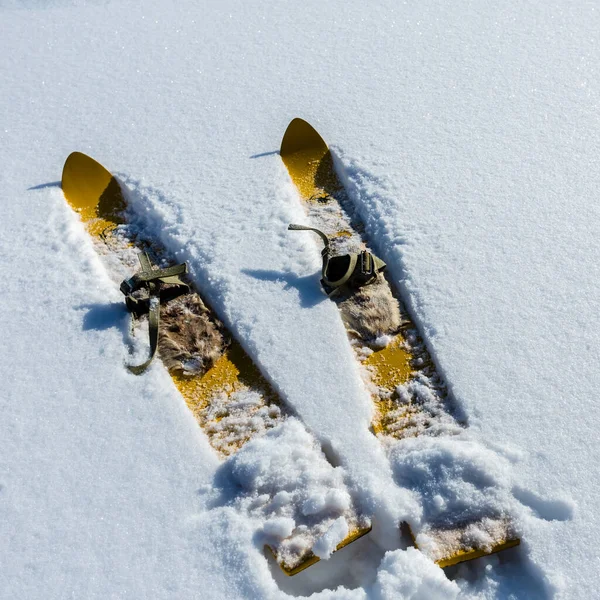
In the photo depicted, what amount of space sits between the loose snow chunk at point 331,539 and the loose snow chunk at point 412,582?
0.40ft

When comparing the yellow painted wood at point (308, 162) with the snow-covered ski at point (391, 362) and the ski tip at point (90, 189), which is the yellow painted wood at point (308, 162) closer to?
the snow-covered ski at point (391, 362)

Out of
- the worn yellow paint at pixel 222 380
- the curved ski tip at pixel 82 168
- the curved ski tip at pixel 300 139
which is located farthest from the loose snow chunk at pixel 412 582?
the curved ski tip at pixel 82 168

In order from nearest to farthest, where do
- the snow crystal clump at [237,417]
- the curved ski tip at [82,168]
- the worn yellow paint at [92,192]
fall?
the snow crystal clump at [237,417]
the worn yellow paint at [92,192]
the curved ski tip at [82,168]

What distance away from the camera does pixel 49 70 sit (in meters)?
3.37

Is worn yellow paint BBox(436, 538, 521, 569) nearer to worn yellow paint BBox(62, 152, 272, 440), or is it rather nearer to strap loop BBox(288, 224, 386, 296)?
worn yellow paint BBox(62, 152, 272, 440)

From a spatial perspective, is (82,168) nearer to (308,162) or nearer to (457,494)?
(308,162)

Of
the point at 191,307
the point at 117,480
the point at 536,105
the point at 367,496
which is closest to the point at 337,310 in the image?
the point at 191,307

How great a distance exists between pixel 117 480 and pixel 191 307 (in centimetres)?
65

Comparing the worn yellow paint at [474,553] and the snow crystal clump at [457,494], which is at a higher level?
the snow crystal clump at [457,494]

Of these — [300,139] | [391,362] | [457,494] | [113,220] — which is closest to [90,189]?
[113,220]

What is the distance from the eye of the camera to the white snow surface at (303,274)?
155cm

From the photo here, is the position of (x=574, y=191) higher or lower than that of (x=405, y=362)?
higher

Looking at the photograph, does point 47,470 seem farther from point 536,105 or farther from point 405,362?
point 536,105

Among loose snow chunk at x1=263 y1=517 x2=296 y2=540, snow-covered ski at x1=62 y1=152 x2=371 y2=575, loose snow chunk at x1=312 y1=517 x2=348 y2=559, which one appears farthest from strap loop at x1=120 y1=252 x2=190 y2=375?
loose snow chunk at x1=312 y1=517 x2=348 y2=559
